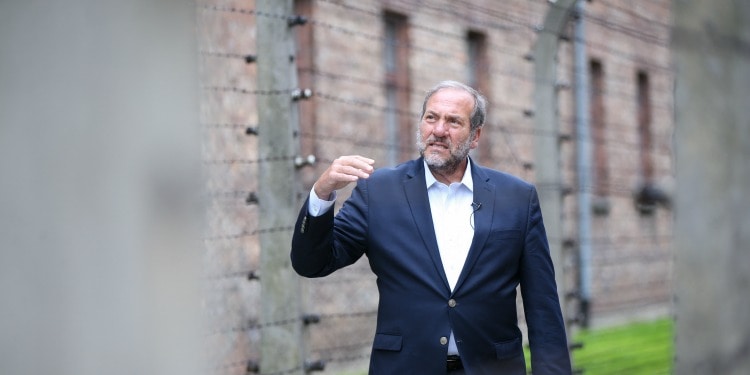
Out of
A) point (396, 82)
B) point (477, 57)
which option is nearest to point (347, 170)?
point (396, 82)

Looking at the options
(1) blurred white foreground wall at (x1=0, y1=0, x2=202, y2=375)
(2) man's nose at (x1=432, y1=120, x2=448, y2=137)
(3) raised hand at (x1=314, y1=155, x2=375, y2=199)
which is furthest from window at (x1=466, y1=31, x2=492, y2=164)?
(1) blurred white foreground wall at (x1=0, y1=0, x2=202, y2=375)

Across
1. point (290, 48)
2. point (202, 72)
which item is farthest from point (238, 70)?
point (202, 72)

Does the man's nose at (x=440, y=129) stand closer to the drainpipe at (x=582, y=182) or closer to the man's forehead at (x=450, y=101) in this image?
the man's forehead at (x=450, y=101)

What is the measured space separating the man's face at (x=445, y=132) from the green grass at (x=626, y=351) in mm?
3109

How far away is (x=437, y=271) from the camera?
3789 mm

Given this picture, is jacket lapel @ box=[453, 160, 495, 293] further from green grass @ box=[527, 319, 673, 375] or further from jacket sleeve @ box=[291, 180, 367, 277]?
green grass @ box=[527, 319, 673, 375]

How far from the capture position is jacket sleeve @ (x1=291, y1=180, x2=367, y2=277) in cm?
366

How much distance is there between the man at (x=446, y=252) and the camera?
147 inches

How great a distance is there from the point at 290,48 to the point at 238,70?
189 inches

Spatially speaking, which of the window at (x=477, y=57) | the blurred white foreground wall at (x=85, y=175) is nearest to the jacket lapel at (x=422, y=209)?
the blurred white foreground wall at (x=85, y=175)

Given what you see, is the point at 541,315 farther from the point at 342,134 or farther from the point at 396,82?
the point at 396,82

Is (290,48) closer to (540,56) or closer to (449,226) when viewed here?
(449,226)

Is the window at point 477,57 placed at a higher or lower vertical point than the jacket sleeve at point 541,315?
higher

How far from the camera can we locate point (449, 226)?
3.89m
